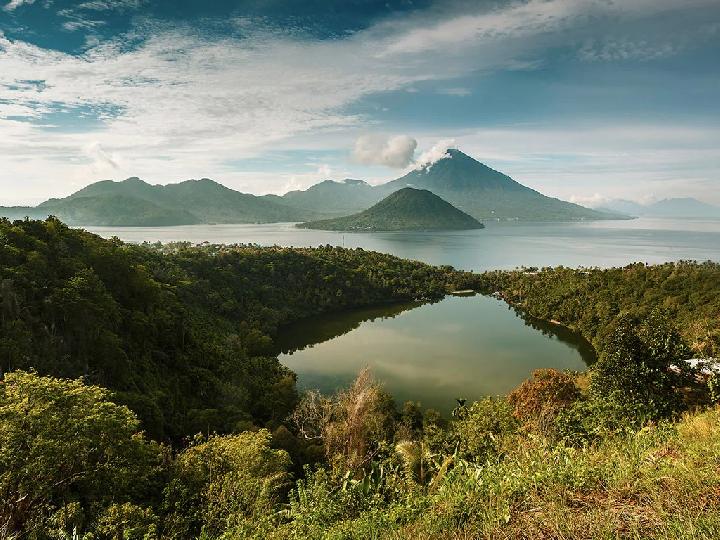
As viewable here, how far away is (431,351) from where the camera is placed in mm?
55344

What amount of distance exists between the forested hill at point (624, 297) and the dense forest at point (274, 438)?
10.0 ft

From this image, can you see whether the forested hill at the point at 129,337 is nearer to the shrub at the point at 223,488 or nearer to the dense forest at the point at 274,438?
the dense forest at the point at 274,438

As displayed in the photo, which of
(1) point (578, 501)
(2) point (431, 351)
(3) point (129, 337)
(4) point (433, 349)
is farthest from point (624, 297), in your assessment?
(1) point (578, 501)

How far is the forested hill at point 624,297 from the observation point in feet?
182

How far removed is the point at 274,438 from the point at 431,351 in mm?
33509

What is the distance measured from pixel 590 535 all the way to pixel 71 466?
1313cm

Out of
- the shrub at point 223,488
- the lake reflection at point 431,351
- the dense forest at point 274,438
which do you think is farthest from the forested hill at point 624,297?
the shrub at point 223,488

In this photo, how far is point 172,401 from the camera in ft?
100.0

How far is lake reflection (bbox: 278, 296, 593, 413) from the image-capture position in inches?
1690

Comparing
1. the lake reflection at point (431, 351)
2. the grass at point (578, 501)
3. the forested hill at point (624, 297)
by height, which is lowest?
the lake reflection at point (431, 351)

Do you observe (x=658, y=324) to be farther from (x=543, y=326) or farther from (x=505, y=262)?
(x=505, y=262)

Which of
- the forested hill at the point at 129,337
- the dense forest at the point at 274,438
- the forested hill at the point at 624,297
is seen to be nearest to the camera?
the dense forest at the point at 274,438

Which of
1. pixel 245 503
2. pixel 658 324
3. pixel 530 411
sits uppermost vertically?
pixel 658 324

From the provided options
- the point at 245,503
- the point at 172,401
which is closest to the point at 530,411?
the point at 245,503
